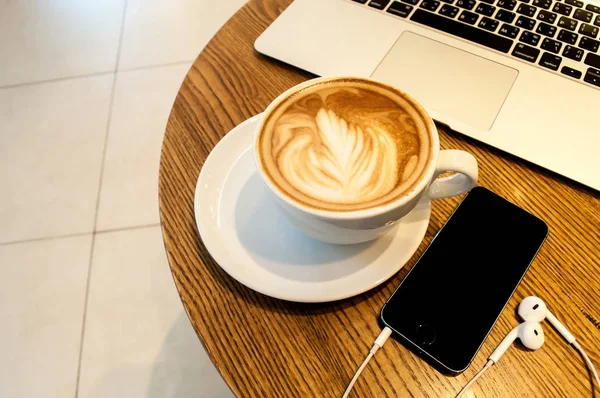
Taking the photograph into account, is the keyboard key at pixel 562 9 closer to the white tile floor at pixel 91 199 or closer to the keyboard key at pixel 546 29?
the keyboard key at pixel 546 29

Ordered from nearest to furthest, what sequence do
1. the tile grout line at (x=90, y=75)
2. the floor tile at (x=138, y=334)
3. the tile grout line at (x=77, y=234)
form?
the floor tile at (x=138, y=334) < the tile grout line at (x=77, y=234) < the tile grout line at (x=90, y=75)

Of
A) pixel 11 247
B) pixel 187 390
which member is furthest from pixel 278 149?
pixel 11 247

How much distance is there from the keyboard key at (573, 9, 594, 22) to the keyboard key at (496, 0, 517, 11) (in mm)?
83

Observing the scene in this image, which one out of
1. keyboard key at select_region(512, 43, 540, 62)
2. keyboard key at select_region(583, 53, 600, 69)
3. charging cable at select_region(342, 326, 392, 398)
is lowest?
charging cable at select_region(342, 326, 392, 398)

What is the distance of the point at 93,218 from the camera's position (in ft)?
3.60

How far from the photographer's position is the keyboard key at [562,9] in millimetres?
623

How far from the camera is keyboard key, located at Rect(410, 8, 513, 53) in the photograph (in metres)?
0.59

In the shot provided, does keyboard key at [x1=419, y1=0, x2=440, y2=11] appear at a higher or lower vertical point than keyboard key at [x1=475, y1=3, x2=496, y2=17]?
lower

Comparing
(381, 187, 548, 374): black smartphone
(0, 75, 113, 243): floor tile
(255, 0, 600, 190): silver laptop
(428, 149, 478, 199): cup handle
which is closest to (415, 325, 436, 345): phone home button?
(381, 187, 548, 374): black smartphone

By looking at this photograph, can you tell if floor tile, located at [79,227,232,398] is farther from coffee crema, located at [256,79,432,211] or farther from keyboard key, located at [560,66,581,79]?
keyboard key, located at [560,66,581,79]

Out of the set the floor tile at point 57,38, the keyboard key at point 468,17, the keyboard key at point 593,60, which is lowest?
the floor tile at point 57,38

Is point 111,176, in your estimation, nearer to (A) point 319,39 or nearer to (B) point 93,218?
(B) point 93,218

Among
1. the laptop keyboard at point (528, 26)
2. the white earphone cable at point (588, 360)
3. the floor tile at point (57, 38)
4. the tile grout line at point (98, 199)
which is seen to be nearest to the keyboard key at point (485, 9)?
the laptop keyboard at point (528, 26)

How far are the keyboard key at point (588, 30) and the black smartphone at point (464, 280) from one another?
0.31 m
